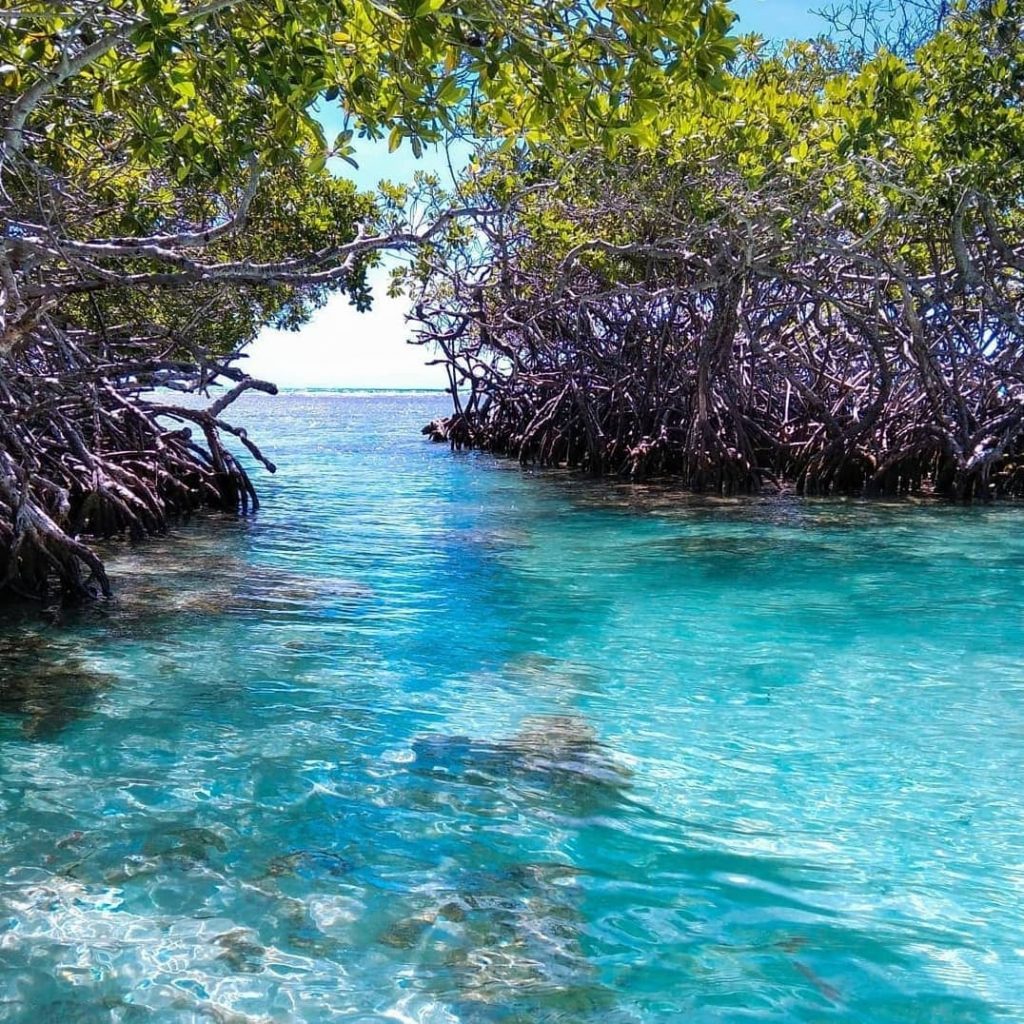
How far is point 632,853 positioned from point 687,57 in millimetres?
2228

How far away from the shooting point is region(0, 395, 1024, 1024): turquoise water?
231cm

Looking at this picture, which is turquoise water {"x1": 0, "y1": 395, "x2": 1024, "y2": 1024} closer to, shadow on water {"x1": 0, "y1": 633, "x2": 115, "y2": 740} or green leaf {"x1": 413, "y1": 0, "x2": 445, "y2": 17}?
shadow on water {"x1": 0, "y1": 633, "x2": 115, "y2": 740}

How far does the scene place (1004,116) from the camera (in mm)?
6949

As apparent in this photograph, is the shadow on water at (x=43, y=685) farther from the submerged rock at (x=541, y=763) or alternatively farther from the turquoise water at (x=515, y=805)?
the submerged rock at (x=541, y=763)

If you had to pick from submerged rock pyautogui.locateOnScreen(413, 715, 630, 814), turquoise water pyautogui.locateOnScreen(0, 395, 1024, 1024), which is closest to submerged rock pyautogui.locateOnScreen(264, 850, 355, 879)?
turquoise water pyautogui.locateOnScreen(0, 395, 1024, 1024)

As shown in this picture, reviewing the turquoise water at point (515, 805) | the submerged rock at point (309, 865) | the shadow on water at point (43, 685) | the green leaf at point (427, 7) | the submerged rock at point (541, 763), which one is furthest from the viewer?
the shadow on water at point (43, 685)

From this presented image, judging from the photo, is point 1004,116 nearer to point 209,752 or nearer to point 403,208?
point 403,208

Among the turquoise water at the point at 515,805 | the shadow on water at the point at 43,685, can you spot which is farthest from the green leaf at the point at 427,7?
the shadow on water at the point at 43,685

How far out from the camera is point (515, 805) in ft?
10.3

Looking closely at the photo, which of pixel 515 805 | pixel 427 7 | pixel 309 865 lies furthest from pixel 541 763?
pixel 427 7

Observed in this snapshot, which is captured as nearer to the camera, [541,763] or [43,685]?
[541,763]

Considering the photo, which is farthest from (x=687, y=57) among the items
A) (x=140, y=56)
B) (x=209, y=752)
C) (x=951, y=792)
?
(x=209, y=752)

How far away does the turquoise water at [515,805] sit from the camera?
231cm

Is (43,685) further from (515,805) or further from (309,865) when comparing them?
(515,805)
